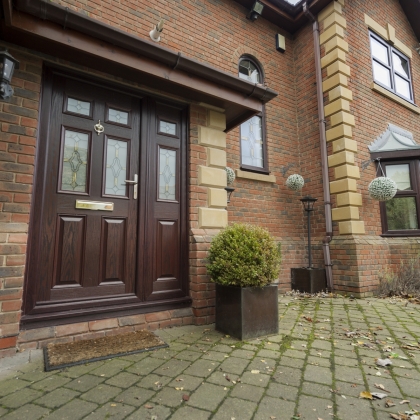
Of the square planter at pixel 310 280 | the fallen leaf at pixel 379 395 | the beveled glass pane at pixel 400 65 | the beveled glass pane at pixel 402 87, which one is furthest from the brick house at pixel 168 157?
the fallen leaf at pixel 379 395

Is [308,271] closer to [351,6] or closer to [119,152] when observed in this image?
[119,152]

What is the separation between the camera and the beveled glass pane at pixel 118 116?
3.27 meters

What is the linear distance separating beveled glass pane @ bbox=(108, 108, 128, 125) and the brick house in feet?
0.07

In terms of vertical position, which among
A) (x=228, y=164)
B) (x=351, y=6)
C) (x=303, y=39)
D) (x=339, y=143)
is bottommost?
(x=228, y=164)

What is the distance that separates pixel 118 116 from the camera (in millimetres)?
3324

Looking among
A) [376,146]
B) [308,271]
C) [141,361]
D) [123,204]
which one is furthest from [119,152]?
[376,146]

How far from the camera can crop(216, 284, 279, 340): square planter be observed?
2795 mm

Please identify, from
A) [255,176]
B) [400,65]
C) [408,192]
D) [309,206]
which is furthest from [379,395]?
[400,65]

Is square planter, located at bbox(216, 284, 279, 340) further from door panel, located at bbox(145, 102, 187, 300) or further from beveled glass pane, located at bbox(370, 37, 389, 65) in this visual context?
beveled glass pane, located at bbox(370, 37, 389, 65)

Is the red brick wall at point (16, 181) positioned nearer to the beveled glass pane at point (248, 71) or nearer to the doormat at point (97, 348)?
the doormat at point (97, 348)

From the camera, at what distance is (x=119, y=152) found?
10.7 ft

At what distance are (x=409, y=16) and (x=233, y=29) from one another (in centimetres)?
595

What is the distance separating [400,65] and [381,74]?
4.35 ft

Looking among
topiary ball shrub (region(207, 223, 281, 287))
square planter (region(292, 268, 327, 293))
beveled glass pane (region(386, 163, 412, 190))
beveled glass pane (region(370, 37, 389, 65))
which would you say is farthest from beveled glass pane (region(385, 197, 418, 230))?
topiary ball shrub (region(207, 223, 281, 287))
